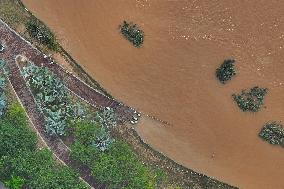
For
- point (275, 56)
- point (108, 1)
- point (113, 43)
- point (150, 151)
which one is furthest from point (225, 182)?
point (108, 1)

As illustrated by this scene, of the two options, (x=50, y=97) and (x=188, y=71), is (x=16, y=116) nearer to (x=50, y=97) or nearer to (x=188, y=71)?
(x=50, y=97)

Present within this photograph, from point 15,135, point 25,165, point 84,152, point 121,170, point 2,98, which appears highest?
point 121,170

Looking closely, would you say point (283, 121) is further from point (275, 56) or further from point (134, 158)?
point (134, 158)

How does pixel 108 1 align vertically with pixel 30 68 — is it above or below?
above

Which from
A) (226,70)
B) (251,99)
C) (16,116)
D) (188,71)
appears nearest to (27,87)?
(16,116)

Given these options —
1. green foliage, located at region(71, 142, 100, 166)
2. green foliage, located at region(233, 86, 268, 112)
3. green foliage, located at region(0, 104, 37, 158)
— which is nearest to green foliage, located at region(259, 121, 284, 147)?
green foliage, located at region(233, 86, 268, 112)

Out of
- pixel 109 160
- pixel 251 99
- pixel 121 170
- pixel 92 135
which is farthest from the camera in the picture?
pixel 251 99
